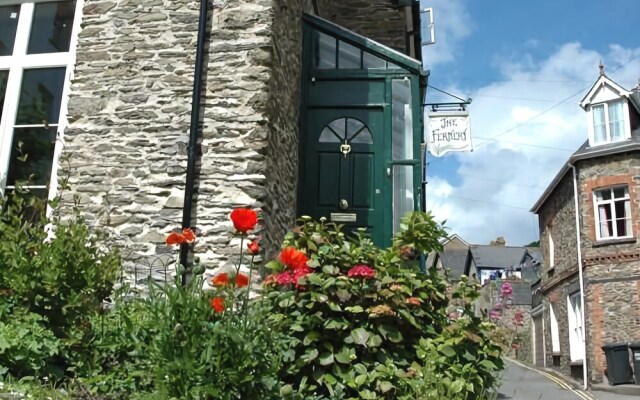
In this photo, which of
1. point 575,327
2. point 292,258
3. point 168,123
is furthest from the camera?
point 575,327

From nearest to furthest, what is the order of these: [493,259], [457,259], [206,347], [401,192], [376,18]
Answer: [206,347], [401,192], [376,18], [493,259], [457,259]

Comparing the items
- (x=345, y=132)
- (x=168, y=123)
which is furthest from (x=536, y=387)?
(x=168, y=123)

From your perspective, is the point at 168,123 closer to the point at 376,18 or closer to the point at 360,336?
the point at 360,336

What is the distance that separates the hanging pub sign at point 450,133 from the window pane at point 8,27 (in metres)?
6.81

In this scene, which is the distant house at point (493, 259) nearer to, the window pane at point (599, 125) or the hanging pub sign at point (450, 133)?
the window pane at point (599, 125)

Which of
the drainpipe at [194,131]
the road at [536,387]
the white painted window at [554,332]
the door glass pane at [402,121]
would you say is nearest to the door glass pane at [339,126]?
the door glass pane at [402,121]

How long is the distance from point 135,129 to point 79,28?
138 centimetres

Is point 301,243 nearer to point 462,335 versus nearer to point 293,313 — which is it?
point 293,313

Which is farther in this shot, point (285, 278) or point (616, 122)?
point (616, 122)

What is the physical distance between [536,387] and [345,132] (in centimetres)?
1099

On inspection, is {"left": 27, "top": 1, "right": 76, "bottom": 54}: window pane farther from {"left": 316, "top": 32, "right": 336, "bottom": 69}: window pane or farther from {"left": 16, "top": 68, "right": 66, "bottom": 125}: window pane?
{"left": 316, "top": 32, "right": 336, "bottom": 69}: window pane

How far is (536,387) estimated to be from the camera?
1590 centimetres

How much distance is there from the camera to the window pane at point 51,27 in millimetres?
6637

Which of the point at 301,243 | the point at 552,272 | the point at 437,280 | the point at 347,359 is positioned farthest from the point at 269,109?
the point at 552,272
